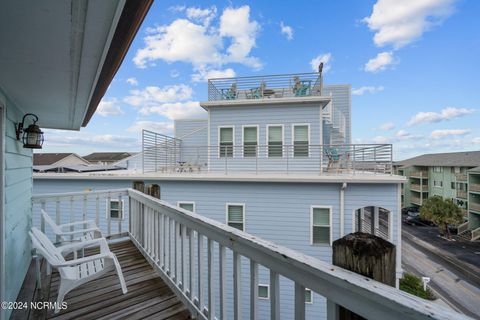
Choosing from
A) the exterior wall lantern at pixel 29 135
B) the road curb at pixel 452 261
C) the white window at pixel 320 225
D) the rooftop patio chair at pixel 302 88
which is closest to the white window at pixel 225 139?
the rooftop patio chair at pixel 302 88

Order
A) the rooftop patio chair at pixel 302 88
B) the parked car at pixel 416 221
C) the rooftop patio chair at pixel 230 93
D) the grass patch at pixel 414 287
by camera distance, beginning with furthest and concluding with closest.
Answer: the parked car at pixel 416 221
the grass patch at pixel 414 287
the rooftop patio chair at pixel 230 93
the rooftop patio chair at pixel 302 88

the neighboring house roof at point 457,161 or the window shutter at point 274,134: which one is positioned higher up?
the window shutter at point 274,134

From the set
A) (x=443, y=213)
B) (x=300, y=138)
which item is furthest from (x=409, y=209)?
(x=300, y=138)

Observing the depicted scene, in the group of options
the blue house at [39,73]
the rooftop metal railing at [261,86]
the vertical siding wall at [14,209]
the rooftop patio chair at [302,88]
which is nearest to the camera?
the blue house at [39,73]

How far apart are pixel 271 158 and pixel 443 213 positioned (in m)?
19.8

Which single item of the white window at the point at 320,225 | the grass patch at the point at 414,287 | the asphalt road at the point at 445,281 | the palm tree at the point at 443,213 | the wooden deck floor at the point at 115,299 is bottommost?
the asphalt road at the point at 445,281

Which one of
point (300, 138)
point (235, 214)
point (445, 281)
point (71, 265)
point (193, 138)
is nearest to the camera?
point (71, 265)

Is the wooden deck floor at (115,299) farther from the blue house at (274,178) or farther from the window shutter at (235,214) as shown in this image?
the window shutter at (235,214)

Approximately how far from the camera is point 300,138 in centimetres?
753

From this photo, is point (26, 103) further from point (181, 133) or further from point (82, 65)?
point (181, 133)

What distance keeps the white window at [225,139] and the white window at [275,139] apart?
128cm

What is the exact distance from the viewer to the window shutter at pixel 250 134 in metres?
7.86

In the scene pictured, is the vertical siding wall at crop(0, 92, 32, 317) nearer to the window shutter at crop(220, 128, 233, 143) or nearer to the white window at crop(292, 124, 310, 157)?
the window shutter at crop(220, 128, 233, 143)

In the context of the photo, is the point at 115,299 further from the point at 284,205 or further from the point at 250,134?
→ the point at 250,134
